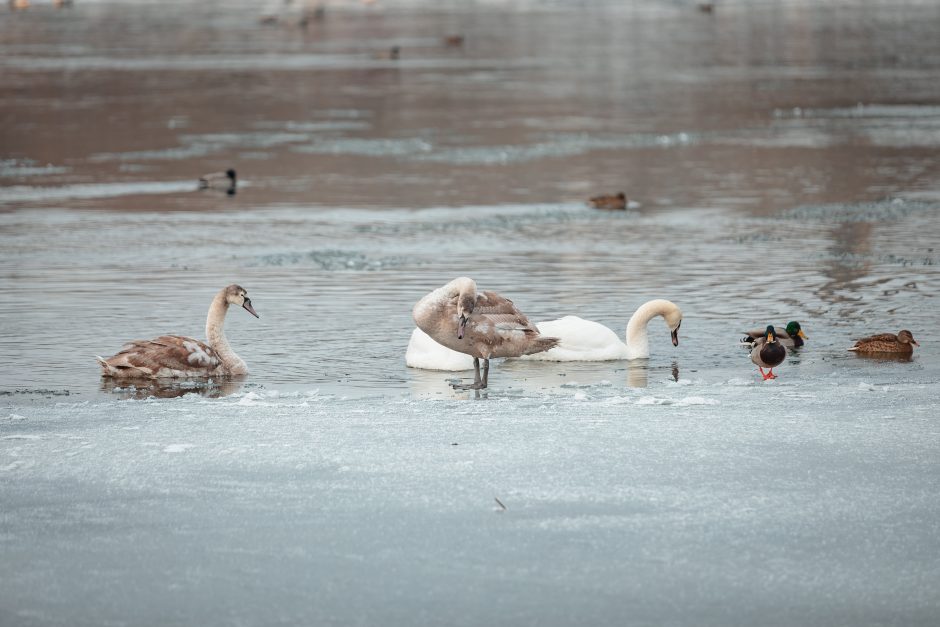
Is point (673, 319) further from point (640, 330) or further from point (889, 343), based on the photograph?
point (889, 343)

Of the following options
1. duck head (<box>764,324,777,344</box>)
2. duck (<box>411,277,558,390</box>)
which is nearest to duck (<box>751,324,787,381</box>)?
duck head (<box>764,324,777,344</box>)

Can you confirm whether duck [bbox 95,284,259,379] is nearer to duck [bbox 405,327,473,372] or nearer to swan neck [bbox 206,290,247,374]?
swan neck [bbox 206,290,247,374]

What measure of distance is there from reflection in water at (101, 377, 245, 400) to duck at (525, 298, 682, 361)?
2271 millimetres

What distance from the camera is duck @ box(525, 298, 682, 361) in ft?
34.9

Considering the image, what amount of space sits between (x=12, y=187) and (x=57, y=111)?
40.4ft

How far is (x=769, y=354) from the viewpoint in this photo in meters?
9.69

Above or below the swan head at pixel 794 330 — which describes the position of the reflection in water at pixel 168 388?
below

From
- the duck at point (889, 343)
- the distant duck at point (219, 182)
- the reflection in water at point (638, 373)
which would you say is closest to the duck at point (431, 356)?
the reflection in water at point (638, 373)

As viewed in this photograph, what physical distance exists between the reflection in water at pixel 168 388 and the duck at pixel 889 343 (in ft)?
14.2

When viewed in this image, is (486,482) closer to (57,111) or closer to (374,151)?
(374,151)

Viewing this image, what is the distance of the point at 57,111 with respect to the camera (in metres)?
34.0

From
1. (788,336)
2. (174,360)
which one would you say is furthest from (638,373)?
(174,360)

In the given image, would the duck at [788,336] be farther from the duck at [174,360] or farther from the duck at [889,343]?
the duck at [174,360]

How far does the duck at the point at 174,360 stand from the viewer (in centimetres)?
1000
